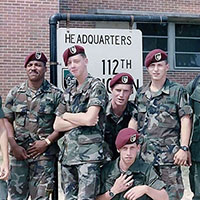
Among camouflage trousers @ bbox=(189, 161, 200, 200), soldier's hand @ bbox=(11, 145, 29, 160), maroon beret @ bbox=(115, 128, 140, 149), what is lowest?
camouflage trousers @ bbox=(189, 161, 200, 200)

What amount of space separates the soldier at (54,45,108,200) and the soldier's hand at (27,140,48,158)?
26cm

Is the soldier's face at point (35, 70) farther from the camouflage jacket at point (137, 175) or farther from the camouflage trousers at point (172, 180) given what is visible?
the camouflage trousers at point (172, 180)

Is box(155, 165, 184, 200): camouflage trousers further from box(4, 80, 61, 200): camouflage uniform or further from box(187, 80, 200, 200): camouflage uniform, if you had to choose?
box(4, 80, 61, 200): camouflage uniform

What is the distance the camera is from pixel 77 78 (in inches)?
165

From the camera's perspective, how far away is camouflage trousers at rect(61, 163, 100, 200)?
3998 mm

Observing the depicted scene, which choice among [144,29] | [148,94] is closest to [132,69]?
[148,94]

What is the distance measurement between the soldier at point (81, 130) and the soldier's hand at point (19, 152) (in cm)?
40

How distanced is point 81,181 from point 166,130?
2.87 feet

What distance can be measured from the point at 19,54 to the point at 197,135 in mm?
6837

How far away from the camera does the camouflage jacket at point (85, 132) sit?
404cm

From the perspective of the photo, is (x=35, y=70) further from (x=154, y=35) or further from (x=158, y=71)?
(x=154, y=35)

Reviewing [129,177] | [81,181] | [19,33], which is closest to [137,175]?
[129,177]

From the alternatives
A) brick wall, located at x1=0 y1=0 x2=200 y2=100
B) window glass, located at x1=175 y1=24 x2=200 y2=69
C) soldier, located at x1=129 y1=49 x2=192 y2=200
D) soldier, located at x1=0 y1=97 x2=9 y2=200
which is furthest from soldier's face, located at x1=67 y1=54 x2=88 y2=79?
window glass, located at x1=175 y1=24 x2=200 y2=69

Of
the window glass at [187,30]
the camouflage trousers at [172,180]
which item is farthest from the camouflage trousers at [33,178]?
the window glass at [187,30]
